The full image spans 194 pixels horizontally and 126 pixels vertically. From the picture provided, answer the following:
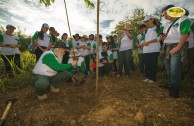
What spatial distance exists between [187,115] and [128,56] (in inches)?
117

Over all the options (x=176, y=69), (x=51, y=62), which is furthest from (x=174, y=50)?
(x=51, y=62)

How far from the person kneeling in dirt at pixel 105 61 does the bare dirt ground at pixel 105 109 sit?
2.26m

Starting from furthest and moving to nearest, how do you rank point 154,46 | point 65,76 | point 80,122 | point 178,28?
1. point 154,46
2. point 65,76
3. point 178,28
4. point 80,122

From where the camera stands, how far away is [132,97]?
322 cm

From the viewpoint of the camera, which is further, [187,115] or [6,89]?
[6,89]

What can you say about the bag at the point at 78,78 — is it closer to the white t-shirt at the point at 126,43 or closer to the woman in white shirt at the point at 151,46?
the white t-shirt at the point at 126,43

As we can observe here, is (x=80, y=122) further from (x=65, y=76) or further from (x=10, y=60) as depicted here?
(x=10, y=60)

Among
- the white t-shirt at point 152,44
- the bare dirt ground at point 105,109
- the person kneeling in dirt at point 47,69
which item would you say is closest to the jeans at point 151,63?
the white t-shirt at point 152,44

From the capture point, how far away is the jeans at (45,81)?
10.5 feet

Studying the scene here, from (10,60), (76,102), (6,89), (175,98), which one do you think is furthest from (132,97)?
(10,60)

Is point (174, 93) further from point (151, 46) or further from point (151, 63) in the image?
point (151, 46)

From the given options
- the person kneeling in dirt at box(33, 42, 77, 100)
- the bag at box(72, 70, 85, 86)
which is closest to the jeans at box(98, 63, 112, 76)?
the bag at box(72, 70, 85, 86)

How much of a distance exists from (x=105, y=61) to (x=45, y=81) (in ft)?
10.0

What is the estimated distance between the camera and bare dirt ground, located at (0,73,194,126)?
92.7 inches
